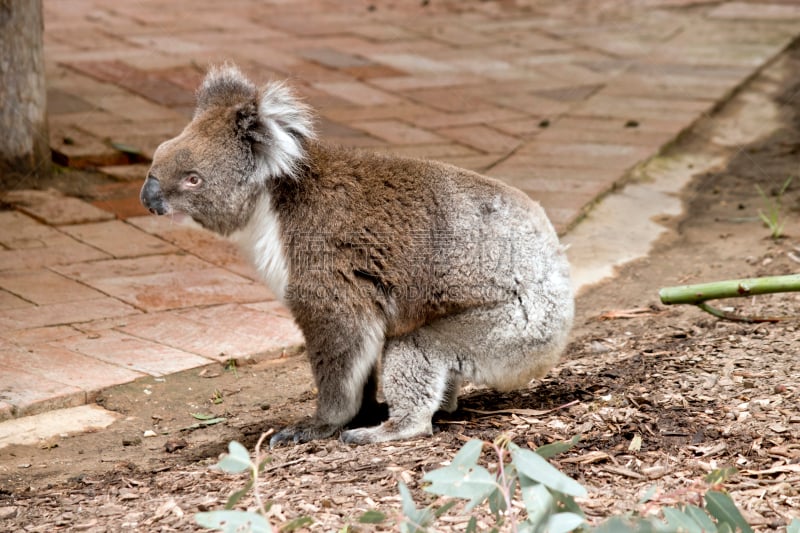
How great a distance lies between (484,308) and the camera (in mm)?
3596

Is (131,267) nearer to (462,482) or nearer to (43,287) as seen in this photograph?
(43,287)

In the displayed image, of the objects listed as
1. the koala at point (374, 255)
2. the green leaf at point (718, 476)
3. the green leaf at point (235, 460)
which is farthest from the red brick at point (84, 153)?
the green leaf at point (718, 476)

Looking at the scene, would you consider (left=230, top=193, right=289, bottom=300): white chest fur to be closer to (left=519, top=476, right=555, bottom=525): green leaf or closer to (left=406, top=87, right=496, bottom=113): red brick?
(left=519, top=476, right=555, bottom=525): green leaf

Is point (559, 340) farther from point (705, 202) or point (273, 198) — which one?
point (705, 202)

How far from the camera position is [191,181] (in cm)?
358

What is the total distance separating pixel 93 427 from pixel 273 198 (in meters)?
1.12

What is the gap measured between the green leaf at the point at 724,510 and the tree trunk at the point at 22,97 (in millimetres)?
4623

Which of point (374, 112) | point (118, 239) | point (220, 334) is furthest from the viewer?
point (374, 112)

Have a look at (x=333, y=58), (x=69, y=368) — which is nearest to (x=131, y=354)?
(x=69, y=368)

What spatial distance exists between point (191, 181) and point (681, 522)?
1.96 meters

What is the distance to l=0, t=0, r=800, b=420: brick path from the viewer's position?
459cm

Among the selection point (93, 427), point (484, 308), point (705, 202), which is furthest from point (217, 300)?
point (705, 202)

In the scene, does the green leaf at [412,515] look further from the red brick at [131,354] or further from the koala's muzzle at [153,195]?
the red brick at [131,354]

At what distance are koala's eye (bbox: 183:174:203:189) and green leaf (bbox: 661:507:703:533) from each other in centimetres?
189
